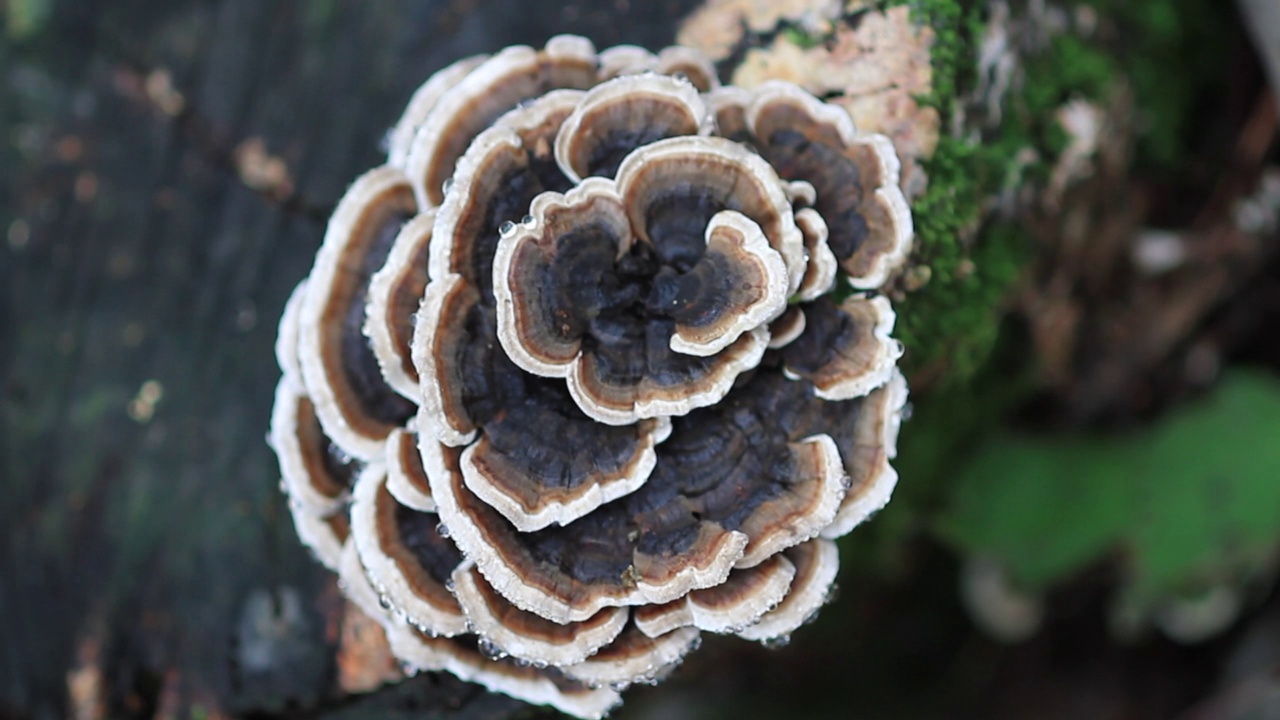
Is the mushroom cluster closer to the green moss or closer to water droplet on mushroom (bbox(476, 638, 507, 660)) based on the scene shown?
water droplet on mushroom (bbox(476, 638, 507, 660))

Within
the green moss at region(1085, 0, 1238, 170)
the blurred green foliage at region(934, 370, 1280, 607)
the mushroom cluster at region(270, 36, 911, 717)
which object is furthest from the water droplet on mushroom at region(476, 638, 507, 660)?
the green moss at region(1085, 0, 1238, 170)

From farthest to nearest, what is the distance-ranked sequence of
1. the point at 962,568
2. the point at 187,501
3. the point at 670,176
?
the point at 962,568 < the point at 187,501 < the point at 670,176

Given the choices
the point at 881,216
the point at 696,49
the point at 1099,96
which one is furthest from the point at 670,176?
the point at 1099,96

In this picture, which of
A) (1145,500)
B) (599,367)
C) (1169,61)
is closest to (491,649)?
(599,367)

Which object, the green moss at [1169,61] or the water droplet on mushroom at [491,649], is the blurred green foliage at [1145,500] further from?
the water droplet on mushroom at [491,649]

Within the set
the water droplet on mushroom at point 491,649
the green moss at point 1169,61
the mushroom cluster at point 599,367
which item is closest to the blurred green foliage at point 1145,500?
the green moss at point 1169,61

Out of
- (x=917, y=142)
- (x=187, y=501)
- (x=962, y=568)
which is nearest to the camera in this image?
(x=917, y=142)

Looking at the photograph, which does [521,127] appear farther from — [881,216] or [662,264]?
[881,216]
